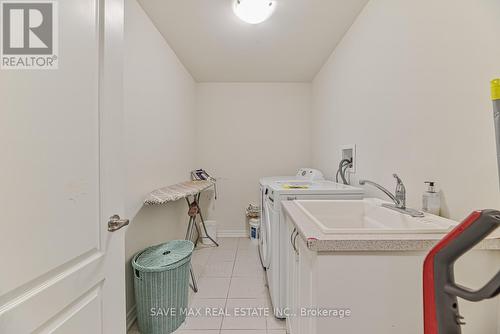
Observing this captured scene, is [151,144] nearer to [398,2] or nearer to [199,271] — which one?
[199,271]

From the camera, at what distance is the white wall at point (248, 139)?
133 inches

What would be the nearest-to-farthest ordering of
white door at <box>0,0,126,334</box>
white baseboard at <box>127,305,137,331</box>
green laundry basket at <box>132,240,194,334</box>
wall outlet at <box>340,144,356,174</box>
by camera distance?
white door at <box>0,0,126,334</box> → green laundry basket at <box>132,240,194,334</box> → white baseboard at <box>127,305,137,331</box> → wall outlet at <box>340,144,356,174</box>

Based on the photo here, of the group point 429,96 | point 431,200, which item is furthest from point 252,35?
point 431,200

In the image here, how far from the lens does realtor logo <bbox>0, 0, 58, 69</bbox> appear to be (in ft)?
1.92

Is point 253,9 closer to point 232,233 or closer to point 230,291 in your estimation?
point 230,291

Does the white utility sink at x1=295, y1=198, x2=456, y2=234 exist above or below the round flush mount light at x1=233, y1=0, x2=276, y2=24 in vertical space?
below

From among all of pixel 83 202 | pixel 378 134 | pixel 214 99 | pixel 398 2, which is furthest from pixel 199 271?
pixel 398 2

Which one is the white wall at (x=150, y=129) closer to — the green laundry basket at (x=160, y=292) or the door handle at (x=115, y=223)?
the green laundry basket at (x=160, y=292)

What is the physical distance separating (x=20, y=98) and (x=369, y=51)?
1994 millimetres

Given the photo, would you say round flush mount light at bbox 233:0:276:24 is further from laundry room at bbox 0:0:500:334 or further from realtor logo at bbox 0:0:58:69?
realtor logo at bbox 0:0:58:69

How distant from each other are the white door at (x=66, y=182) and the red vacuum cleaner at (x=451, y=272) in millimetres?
1026

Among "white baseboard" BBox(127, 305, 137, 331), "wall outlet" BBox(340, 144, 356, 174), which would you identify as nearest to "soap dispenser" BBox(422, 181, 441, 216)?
"wall outlet" BBox(340, 144, 356, 174)

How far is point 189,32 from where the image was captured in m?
2.08

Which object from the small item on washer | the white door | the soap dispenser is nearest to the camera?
the white door
